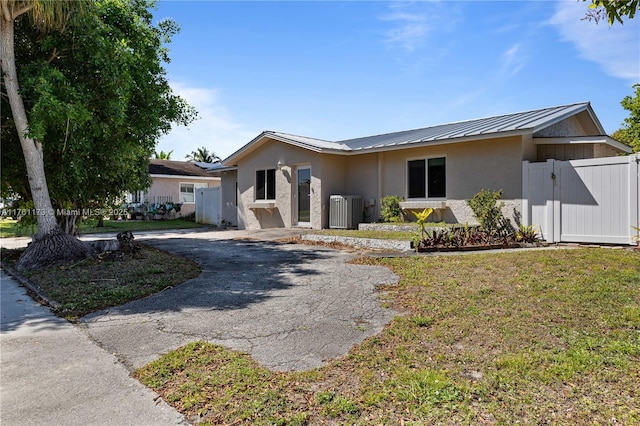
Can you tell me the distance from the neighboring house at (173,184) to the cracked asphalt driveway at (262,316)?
66.8 ft

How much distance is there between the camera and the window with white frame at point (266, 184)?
16.5 m

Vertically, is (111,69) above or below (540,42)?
below

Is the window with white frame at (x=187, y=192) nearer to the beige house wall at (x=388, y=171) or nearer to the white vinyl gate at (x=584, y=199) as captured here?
the beige house wall at (x=388, y=171)

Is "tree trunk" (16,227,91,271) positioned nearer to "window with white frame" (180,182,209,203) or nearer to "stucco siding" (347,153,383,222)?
"stucco siding" (347,153,383,222)

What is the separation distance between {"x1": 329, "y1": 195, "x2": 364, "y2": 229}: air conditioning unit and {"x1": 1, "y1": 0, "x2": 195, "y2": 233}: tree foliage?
20.0 feet

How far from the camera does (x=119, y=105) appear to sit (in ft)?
27.3

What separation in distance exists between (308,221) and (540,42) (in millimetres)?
9329

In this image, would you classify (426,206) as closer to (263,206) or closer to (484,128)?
(484,128)

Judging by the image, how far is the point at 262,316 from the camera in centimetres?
477

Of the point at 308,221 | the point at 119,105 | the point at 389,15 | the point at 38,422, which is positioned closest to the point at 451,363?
the point at 38,422

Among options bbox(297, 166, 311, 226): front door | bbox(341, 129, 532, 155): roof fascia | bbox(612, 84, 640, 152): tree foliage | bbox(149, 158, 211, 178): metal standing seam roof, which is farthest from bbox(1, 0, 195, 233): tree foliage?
bbox(612, 84, 640, 152): tree foliage

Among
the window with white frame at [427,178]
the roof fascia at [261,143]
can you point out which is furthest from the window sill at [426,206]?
the roof fascia at [261,143]

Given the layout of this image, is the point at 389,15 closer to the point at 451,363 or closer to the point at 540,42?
the point at 540,42

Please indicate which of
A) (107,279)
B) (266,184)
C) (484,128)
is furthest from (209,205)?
(107,279)
